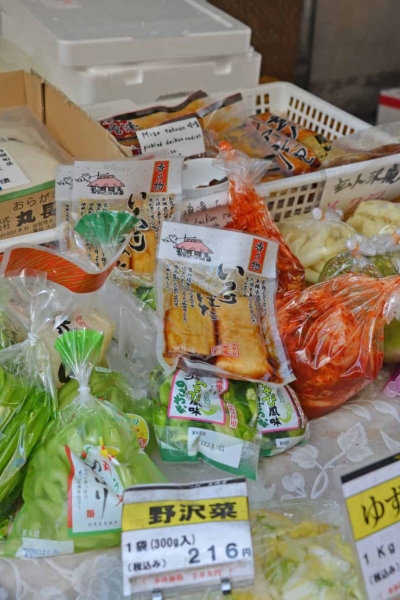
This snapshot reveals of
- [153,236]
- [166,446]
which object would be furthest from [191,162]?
[166,446]

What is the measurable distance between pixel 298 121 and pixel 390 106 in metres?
1.19

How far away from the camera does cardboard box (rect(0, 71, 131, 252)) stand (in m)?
1.11

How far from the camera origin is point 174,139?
134cm

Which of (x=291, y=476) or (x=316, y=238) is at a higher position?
(x=316, y=238)

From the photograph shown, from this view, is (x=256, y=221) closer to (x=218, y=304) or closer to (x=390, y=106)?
(x=218, y=304)

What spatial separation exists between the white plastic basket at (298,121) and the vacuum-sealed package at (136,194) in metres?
0.24

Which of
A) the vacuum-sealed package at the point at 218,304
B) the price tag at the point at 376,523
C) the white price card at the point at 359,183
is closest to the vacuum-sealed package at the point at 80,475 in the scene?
the vacuum-sealed package at the point at 218,304

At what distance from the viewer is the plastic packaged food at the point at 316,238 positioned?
1.24m

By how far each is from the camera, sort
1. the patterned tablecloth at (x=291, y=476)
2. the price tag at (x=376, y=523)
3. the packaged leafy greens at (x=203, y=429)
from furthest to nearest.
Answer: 1. the packaged leafy greens at (x=203, y=429)
2. the patterned tablecloth at (x=291, y=476)
3. the price tag at (x=376, y=523)

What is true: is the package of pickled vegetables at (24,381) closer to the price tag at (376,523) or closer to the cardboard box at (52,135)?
the cardboard box at (52,135)

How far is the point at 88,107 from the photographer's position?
1512mm

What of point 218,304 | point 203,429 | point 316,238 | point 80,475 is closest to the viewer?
point 80,475

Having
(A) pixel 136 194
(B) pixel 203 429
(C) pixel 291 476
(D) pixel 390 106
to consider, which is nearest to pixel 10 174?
(A) pixel 136 194

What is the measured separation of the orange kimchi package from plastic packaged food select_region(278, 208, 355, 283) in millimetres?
185
